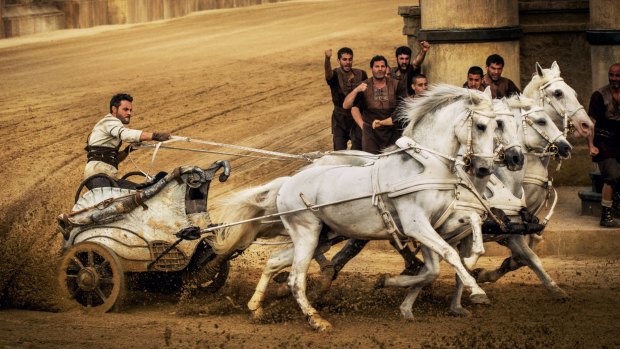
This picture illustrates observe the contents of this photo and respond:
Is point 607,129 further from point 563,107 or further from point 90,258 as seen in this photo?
point 90,258

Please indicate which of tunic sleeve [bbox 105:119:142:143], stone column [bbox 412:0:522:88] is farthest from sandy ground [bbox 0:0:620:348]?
stone column [bbox 412:0:522:88]

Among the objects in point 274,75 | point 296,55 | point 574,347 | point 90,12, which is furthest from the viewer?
point 90,12

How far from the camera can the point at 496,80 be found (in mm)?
13758

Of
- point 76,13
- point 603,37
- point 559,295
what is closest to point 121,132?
point 559,295

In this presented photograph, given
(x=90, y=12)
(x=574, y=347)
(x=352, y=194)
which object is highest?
(x=90, y=12)

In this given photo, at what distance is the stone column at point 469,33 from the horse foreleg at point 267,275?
5.12 meters

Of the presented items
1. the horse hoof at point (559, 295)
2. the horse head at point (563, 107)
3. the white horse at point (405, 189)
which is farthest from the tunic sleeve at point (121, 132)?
the horse hoof at point (559, 295)

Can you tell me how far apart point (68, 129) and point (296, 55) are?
6.35 meters

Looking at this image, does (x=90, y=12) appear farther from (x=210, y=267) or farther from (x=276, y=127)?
(x=210, y=267)

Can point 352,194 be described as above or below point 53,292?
above

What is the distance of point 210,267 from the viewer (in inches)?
482

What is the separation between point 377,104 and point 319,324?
3.63 metres

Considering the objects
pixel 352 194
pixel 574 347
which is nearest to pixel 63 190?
pixel 352 194

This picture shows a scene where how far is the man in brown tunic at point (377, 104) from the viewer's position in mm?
14117
